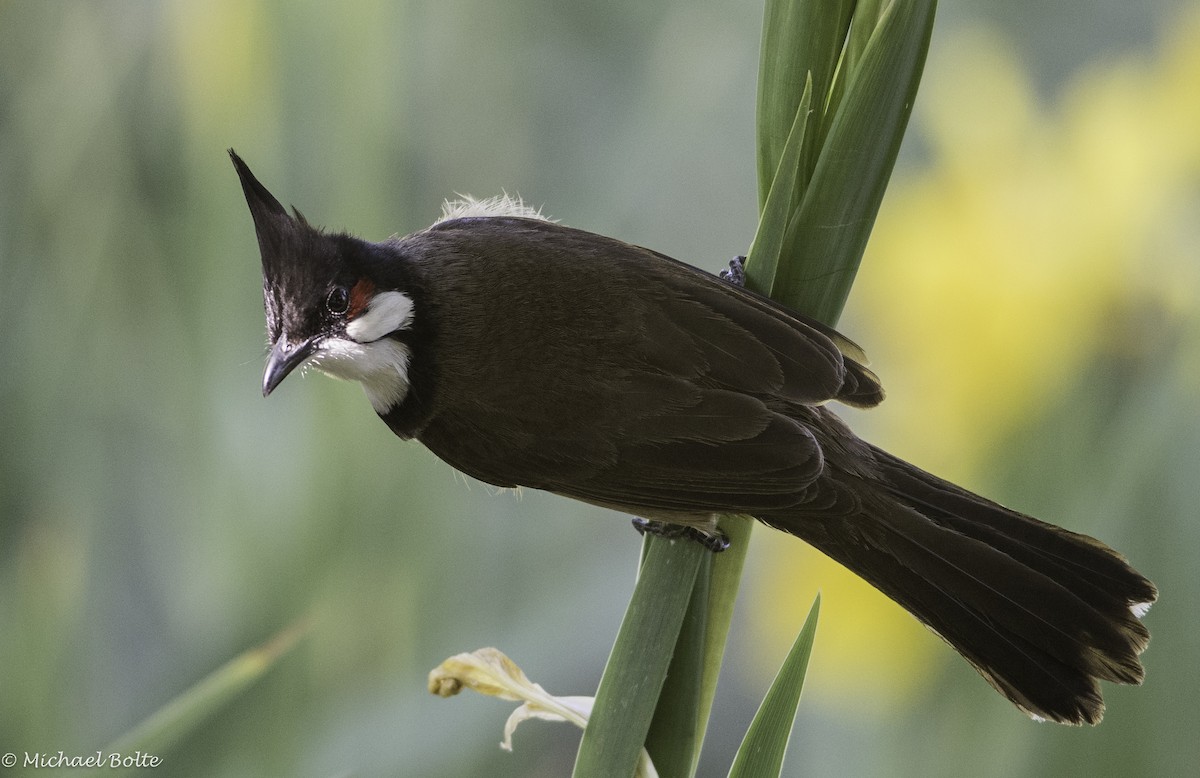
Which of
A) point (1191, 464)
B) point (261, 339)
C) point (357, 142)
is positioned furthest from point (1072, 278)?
point (261, 339)

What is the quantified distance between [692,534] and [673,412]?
0.14 meters

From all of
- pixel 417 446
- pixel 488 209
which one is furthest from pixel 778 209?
pixel 417 446

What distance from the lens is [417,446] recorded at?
3.73ft

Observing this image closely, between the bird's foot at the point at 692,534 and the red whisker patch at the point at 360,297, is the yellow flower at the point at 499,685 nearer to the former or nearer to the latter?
the bird's foot at the point at 692,534

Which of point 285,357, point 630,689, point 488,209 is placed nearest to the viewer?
point 630,689

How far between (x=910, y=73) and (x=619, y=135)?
1.01 meters

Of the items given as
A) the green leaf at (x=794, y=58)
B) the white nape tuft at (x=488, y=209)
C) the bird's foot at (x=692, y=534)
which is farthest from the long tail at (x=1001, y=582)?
the white nape tuft at (x=488, y=209)

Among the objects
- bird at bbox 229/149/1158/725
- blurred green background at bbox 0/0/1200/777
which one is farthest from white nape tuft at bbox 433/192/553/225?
blurred green background at bbox 0/0/1200/777

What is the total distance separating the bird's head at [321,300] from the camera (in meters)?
0.59

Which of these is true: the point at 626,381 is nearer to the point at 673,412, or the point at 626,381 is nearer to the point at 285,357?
the point at 673,412

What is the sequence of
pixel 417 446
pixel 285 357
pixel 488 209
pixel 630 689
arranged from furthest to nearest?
pixel 417 446 < pixel 488 209 < pixel 285 357 < pixel 630 689

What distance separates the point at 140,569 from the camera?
125 cm

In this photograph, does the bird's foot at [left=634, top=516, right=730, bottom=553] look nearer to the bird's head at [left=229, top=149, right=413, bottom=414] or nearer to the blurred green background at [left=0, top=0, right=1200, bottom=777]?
the bird's head at [left=229, top=149, right=413, bottom=414]

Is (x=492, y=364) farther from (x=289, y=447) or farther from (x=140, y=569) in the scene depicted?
(x=140, y=569)
